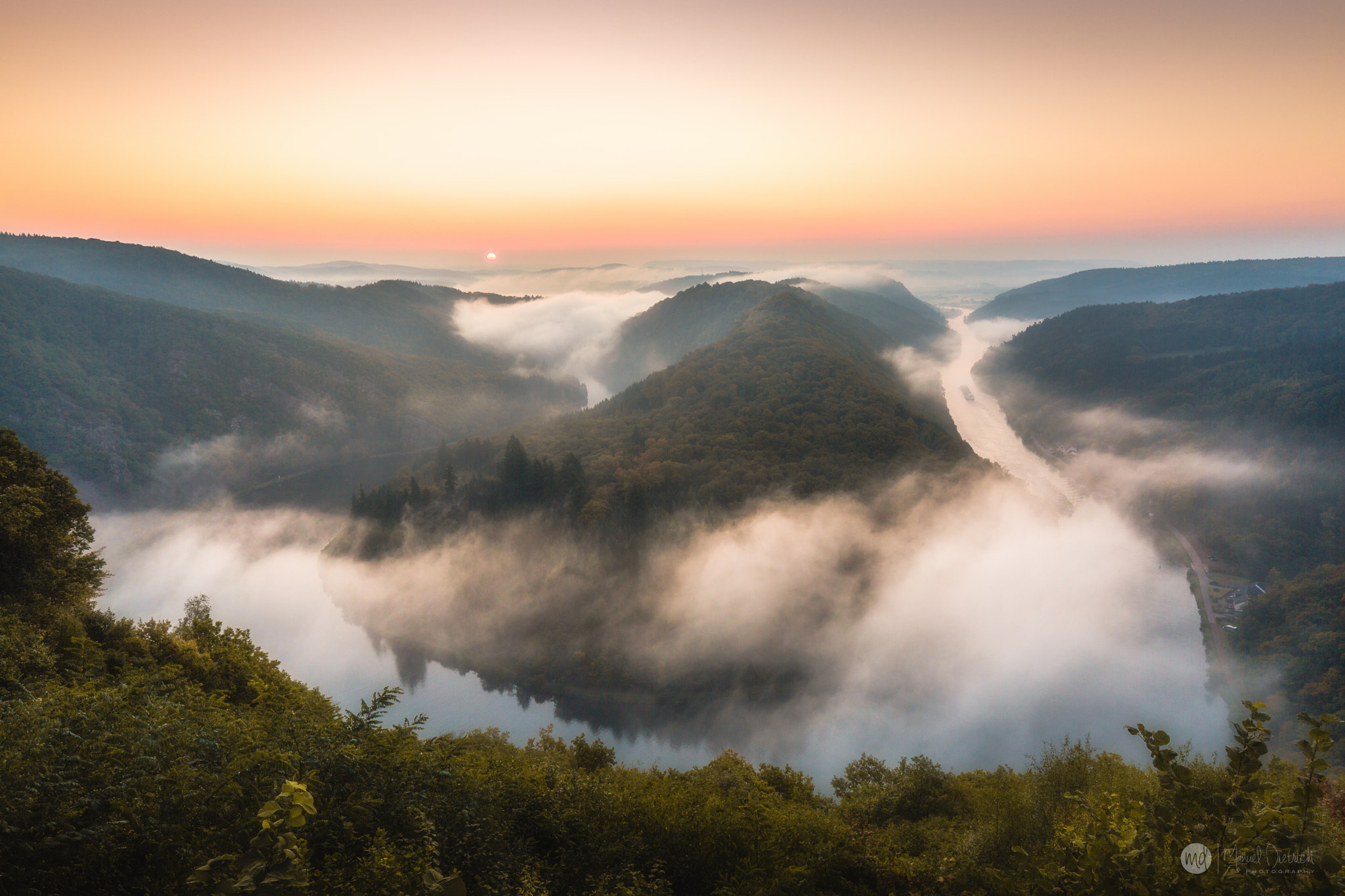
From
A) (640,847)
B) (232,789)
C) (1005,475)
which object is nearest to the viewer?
(232,789)

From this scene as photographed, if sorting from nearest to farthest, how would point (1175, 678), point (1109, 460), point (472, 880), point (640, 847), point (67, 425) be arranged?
point (472, 880) < point (640, 847) < point (1175, 678) < point (67, 425) < point (1109, 460)

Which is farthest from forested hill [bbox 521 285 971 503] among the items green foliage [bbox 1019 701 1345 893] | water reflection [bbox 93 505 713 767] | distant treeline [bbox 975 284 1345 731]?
green foliage [bbox 1019 701 1345 893]

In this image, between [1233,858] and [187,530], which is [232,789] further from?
[187,530]

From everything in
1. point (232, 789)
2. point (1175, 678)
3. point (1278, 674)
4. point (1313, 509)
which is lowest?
point (1175, 678)

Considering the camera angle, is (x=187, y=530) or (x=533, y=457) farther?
(x=187, y=530)

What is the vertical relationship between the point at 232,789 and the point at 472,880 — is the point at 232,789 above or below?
above

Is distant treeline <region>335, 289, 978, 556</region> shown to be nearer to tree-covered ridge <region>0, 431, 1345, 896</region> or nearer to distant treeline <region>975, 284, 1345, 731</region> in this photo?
distant treeline <region>975, 284, 1345, 731</region>

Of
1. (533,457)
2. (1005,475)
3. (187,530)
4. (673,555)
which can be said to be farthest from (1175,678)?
(187,530)
